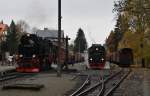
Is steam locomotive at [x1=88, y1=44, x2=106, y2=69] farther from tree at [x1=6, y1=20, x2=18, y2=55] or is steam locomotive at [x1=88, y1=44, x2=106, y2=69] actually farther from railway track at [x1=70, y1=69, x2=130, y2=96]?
tree at [x1=6, y1=20, x2=18, y2=55]

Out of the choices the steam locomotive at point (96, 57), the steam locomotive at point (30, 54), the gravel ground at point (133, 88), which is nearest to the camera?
the gravel ground at point (133, 88)

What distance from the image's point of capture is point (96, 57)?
57.6 metres

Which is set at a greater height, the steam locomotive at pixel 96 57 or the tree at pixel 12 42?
the tree at pixel 12 42

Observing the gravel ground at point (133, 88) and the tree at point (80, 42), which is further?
the tree at point (80, 42)

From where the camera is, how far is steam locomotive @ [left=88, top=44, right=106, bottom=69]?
188 feet

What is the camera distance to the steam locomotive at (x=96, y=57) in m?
57.3

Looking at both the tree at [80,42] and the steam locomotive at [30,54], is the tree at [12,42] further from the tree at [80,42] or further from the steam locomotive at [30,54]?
the tree at [80,42]

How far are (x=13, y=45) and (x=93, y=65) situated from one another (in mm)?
50832

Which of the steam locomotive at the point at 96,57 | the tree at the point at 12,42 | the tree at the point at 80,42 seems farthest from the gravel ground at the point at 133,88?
the tree at the point at 80,42

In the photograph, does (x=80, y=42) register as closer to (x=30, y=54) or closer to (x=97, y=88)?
Answer: (x=30, y=54)

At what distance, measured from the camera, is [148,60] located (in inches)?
3088

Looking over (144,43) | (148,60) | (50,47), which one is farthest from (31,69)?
(148,60)

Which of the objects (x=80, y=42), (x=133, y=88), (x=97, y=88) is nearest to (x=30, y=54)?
(x=97, y=88)

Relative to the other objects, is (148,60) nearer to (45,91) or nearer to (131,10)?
(131,10)
